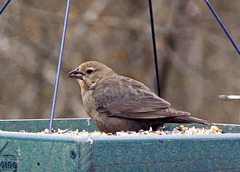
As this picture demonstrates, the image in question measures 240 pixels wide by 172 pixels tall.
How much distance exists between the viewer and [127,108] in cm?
409

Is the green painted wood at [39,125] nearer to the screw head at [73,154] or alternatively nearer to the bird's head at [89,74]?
the bird's head at [89,74]

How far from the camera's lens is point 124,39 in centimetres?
941

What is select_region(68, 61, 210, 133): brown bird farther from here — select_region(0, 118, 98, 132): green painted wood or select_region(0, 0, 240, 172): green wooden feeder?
select_region(0, 0, 240, 172): green wooden feeder

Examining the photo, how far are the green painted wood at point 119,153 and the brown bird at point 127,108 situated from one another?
98cm

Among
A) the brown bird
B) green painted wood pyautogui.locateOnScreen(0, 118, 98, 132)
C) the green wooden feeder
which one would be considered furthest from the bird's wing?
the green wooden feeder

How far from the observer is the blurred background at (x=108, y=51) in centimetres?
913

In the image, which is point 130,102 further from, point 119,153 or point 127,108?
point 119,153

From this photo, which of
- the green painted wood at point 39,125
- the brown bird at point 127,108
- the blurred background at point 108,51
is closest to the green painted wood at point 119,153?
the brown bird at point 127,108

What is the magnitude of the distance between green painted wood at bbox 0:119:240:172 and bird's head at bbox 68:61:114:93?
5.76 ft

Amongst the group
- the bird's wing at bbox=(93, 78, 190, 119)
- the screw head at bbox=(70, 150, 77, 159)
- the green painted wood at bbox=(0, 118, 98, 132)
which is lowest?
the green painted wood at bbox=(0, 118, 98, 132)

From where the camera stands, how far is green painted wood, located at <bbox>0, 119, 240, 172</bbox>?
8.66 ft

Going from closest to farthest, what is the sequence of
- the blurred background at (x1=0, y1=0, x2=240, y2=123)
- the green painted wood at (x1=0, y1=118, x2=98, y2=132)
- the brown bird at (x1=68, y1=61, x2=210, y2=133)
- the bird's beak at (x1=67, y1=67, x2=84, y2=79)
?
the brown bird at (x1=68, y1=61, x2=210, y2=133)
the green painted wood at (x1=0, y1=118, x2=98, y2=132)
the bird's beak at (x1=67, y1=67, x2=84, y2=79)
the blurred background at (x1=0, y1=0, x2=240, y2=123)

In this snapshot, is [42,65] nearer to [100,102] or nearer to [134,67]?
[134,67]

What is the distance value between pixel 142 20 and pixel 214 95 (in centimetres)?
179
